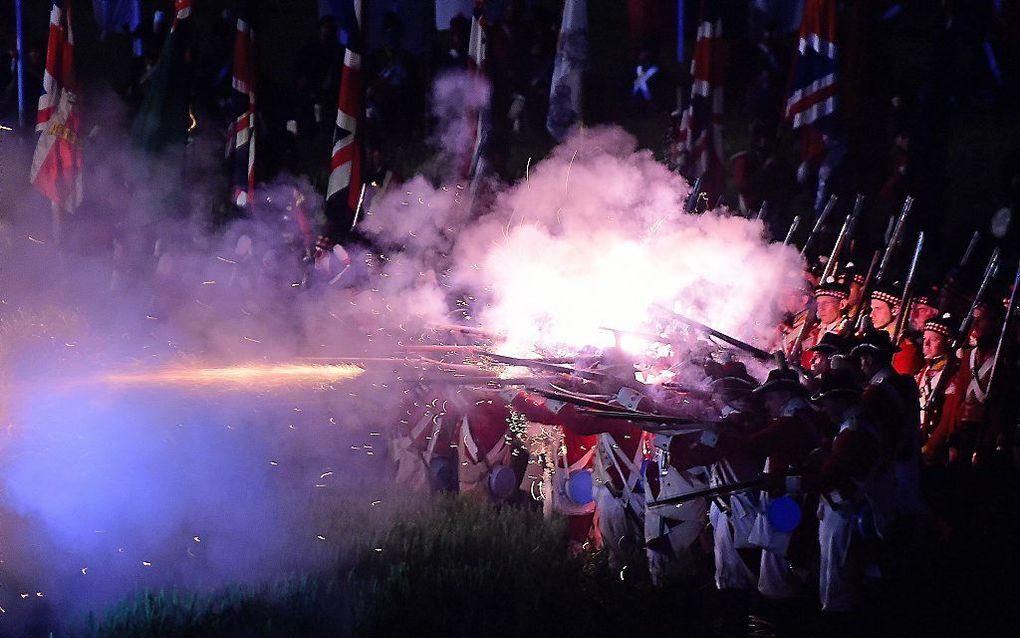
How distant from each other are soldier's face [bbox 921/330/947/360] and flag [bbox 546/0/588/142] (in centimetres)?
623

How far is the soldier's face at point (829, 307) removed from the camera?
1077cm

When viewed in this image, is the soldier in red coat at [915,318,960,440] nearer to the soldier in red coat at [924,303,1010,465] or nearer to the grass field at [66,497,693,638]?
the soldier in red coat at [924,303,1010,465]

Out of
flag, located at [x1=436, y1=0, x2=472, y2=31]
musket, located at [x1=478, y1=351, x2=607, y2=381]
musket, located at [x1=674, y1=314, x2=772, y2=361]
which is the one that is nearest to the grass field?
musket, located at [x1=478, y1=351, x2=607, y2=381]

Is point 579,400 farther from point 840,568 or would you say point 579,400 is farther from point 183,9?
point 183,9

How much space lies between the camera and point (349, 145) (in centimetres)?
1498

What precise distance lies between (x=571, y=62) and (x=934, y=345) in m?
6.66

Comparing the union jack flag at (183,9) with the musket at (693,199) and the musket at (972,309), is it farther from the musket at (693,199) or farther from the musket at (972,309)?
the musket at (972,309)

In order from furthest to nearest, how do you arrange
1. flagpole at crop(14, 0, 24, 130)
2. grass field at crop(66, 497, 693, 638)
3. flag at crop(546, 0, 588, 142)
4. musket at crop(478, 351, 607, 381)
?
flagpole at crop(14, 0, 24, 130), flag at crop(546, 0, 588, 142), musket at crop(478, 351, 607, 381), grass field at crop(66, 497, 693, 638)

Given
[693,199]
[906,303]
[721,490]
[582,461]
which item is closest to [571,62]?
[693,199]

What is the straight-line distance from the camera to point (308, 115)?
20172mm

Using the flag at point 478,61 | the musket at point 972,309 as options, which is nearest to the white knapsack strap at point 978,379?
the musket at point 972,309

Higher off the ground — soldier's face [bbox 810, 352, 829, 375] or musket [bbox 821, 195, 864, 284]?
musket [bbox 821, 195, 864, 284]

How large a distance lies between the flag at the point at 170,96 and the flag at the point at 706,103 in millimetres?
6419

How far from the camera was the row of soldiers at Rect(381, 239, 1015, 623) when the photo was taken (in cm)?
748
